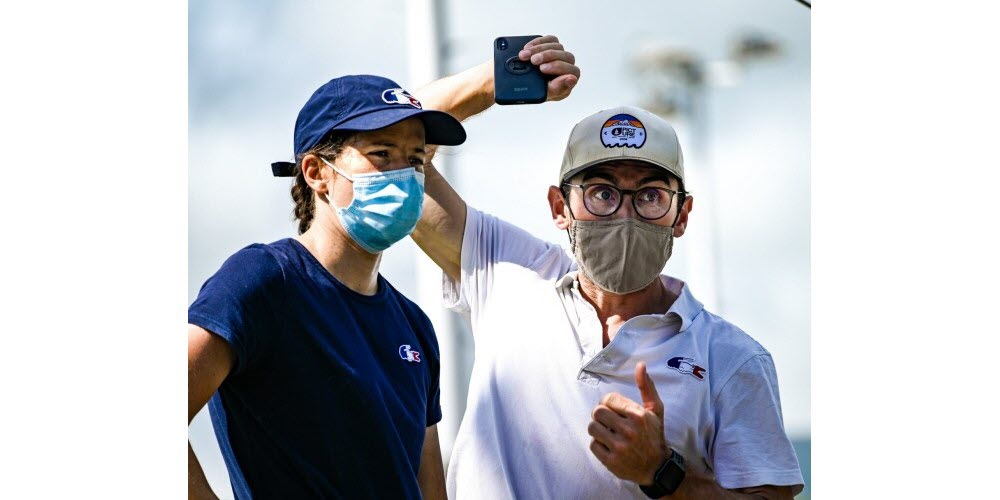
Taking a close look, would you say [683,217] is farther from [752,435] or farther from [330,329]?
[330,329]

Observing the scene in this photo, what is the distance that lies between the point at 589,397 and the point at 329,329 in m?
0.92

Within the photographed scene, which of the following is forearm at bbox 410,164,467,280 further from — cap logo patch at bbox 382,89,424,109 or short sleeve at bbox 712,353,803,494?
short sleeve at bbox 712,353,803,494

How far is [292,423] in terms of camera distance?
3.10 metres

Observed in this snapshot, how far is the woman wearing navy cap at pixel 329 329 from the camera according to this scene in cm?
301

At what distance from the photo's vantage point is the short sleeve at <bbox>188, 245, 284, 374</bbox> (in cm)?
290

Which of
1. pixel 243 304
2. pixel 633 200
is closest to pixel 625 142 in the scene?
pixel 633 200

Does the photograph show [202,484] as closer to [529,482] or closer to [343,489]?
[343,489]

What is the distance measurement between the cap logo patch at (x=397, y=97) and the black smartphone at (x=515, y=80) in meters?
0.47

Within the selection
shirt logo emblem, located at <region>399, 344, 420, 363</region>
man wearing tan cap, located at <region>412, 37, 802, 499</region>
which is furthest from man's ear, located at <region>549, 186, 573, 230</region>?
shirt logo emblem, located at <region>399, 344, 420, 363</region>

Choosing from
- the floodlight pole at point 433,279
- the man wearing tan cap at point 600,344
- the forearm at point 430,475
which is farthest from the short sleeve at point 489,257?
the floodlight pole at point 433,279

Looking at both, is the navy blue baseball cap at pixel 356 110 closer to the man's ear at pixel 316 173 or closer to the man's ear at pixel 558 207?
the man's ear at pixel 316 173

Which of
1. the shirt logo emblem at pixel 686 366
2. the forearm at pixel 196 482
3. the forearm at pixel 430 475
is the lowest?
the forearm at pixel 430 475

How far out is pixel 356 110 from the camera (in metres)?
3.35
